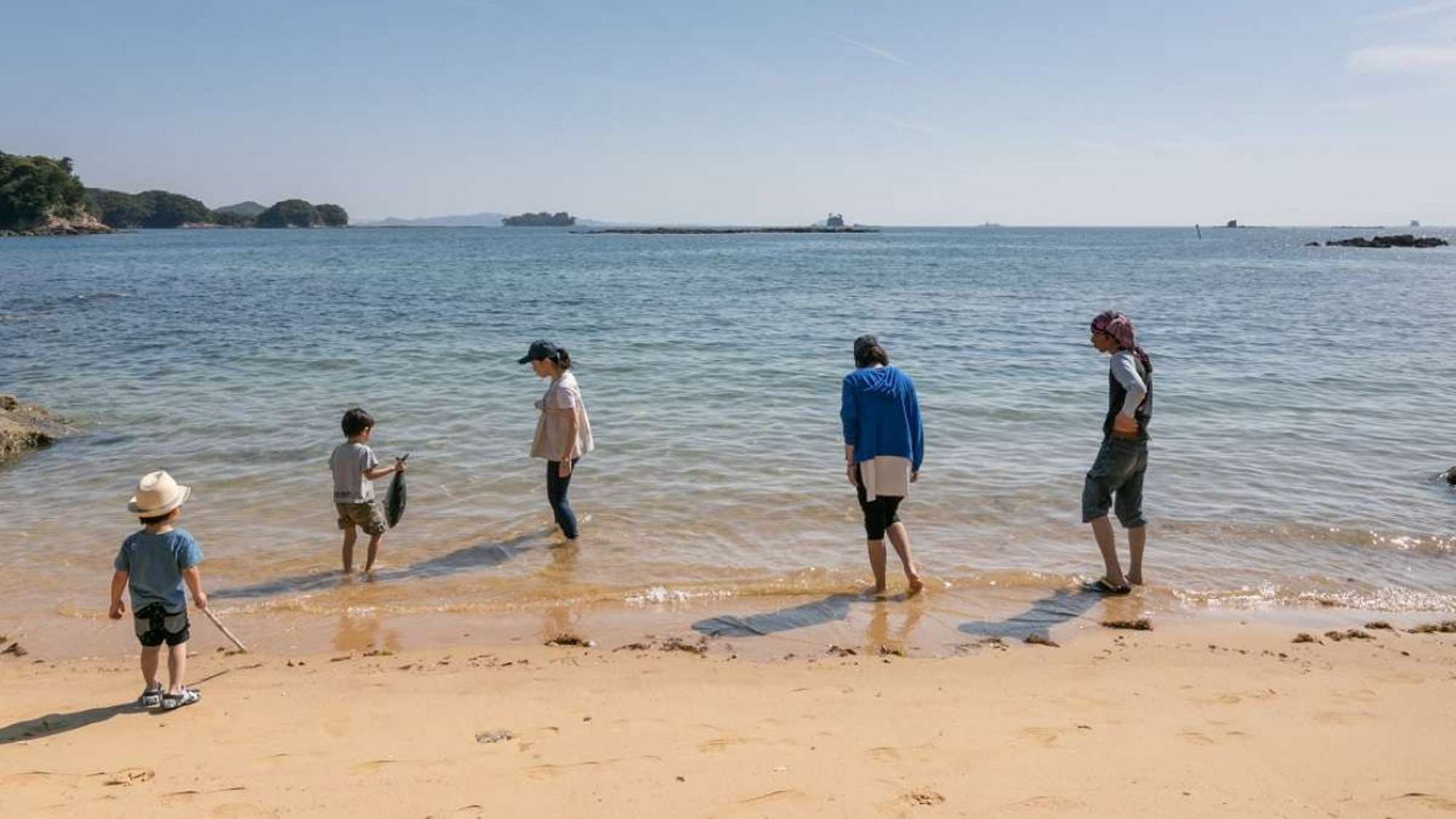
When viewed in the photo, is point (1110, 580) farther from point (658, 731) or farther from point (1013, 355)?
point (1013, 355)

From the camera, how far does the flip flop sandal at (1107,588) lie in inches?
270

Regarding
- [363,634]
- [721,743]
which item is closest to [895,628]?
[721,743]

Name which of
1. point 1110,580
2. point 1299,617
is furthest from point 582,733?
point 1299,617

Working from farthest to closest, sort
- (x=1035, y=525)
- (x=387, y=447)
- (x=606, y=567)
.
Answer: (x=387, y=447) → (x=1035, y=525) → (x=606, y=567)

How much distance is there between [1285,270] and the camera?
5384 centimetres

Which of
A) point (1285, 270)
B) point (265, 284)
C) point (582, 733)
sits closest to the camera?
point (582, 733)

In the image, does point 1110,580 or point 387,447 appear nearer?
point 1110,580

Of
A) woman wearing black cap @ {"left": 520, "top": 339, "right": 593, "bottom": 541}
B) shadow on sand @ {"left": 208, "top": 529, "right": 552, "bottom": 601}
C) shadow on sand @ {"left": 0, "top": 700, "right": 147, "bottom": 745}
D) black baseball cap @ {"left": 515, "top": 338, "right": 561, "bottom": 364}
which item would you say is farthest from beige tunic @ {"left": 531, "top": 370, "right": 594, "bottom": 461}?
shadow on sand @ {"left": 0, "top": 700, "right": 147, "bottom": 745}

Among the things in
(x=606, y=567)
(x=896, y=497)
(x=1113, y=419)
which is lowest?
(x=606, y=567)

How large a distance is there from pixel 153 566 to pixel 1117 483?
609cm

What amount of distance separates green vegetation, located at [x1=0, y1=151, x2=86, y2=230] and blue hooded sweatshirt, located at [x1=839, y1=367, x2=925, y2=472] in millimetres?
132068

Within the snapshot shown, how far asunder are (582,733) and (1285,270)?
5969 centimetres

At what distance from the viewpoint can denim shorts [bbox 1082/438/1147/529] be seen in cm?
681

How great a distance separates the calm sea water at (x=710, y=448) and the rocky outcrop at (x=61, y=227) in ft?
347
